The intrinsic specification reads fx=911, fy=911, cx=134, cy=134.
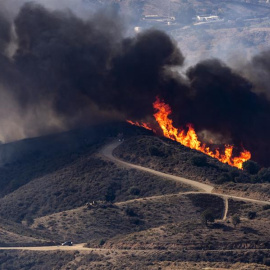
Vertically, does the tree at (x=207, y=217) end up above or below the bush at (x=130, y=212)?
above

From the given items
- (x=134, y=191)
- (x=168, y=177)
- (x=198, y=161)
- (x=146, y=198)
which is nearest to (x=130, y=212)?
(x=146, y=198)

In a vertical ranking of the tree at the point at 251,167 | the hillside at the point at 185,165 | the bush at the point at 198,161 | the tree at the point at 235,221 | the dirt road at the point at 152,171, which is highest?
the tree at the point at 235,221

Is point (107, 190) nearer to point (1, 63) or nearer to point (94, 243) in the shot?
point (94, 243)

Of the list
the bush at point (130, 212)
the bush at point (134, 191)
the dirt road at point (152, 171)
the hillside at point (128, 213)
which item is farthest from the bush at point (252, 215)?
the bush at point (134, 191)

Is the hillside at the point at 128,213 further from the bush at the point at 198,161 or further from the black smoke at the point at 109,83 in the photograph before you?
the black smoke at the point at 109,83

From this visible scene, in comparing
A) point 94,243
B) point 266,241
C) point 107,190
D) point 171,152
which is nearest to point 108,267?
point 94,243

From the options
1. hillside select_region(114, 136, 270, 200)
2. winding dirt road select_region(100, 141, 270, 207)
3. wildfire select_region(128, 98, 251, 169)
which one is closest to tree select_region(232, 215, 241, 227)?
winding dirt road select_region(100, 141, 270, 207)

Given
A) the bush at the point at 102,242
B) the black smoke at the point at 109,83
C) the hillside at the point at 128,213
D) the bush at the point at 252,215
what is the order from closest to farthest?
the hillside at the point at 128,213, the bush at the point at 102,242, the bush at the point at 252,215, the black smoke at the point at 109,83
